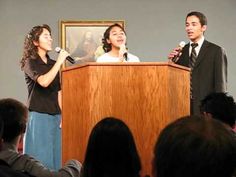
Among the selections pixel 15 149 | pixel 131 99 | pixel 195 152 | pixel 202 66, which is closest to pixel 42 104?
pixel 202 66

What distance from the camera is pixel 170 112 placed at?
10.3ft

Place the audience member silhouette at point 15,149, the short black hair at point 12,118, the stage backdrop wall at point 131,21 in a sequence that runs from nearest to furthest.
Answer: the audience member silhouette at point 15,149
the short black hair at point 12,118
the stage backdrop wall at point 131,21

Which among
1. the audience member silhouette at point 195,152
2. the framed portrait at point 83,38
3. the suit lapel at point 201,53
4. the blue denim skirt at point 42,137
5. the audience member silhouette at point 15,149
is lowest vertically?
the blue denim skirt at point 42,137

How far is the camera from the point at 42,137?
459 cm

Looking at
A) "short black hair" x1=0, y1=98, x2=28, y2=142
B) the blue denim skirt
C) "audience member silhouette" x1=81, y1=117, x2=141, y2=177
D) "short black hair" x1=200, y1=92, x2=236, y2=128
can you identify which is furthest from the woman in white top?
"audience member silhouette" x1=81, y1=117, x2=141, y2=177

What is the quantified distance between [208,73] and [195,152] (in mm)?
3273

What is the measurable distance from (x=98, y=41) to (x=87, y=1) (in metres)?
0.60

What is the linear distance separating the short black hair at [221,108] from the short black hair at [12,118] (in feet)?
3.76

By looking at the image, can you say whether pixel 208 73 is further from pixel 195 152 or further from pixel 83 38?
pixel 83 38

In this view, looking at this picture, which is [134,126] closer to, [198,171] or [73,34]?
[198,171]

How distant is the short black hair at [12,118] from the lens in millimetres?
2604

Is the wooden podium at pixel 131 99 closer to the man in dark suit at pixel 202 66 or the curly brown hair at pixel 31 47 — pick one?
the man in dark suit at pixel 202 66

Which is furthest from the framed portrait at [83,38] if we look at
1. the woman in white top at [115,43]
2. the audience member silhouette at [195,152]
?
the audience member silhouette at [195,152]

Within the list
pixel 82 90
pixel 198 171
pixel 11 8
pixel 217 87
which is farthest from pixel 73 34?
pixel 198 171
